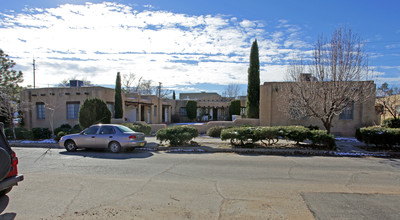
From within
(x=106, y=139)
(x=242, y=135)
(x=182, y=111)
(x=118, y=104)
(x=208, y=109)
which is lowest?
(x=106, y=139)

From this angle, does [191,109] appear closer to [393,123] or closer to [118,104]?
[118,104]

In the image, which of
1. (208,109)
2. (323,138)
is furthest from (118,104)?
(208,109)

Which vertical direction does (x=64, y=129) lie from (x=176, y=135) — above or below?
below

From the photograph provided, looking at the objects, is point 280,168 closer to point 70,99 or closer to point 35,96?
point 70,99

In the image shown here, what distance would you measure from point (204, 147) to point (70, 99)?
48.9ft

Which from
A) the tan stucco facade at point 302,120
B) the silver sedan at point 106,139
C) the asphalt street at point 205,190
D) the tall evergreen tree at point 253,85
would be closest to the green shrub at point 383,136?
the asphalt street at point 205,190

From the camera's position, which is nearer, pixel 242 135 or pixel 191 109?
pixel 242 135

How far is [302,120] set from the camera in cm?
1783

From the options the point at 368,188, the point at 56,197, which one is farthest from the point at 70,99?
the point at 368,188

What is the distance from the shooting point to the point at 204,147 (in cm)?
1170

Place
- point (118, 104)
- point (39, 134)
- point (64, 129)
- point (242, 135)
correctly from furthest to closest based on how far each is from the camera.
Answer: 1. point (118, 104)
2. point (64, 129)
3. point (39, 134)
4. point (242, 135)

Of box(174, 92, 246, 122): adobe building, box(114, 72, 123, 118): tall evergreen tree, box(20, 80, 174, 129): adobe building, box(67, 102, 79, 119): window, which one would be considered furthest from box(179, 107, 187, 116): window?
box(67, 102, 79, 119): window

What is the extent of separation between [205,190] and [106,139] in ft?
23.2

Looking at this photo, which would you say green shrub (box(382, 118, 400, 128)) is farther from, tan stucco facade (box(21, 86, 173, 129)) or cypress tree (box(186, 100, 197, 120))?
cypress tree (box(186, 100, 197, 120))
